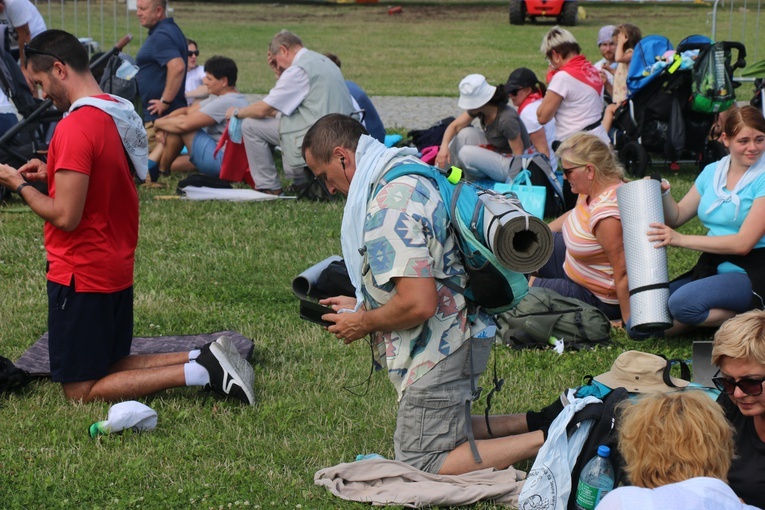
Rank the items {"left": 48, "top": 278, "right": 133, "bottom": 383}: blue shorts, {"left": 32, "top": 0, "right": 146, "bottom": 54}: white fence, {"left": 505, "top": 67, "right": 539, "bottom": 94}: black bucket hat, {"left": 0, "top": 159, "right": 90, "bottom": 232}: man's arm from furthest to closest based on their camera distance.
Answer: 1. {"left": 32, "top": 0, "right": 146, "bottom": 54}: white fence
2. {"left": 505, "top": 67, "right": 539, "bottom": 94}: black bucket hat
3. {"left": 48, "top": 278, "right": 133, "bottom": 383}: blue shorts
4. {"left": 0, "top": 159, "right": 90, "bottom": 232}: man's arm

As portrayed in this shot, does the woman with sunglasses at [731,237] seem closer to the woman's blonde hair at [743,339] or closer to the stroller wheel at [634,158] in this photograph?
the woman's blonde hair at [743,339]

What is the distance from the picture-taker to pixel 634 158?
10.5m

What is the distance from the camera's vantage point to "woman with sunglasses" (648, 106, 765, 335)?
5582mm

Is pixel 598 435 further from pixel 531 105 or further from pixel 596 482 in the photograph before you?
pixel 531 105

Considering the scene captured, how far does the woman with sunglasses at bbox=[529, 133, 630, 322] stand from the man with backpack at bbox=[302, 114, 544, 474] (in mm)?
1962

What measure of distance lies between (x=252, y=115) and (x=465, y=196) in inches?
241

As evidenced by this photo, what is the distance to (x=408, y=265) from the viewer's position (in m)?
3.90

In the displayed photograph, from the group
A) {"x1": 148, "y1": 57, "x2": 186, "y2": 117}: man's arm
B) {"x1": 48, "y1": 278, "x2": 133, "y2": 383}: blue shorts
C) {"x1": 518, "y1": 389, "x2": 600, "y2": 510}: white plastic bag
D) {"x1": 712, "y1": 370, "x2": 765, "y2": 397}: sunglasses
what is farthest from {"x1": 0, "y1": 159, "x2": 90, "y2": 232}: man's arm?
{"x1": 148, "y1": 57, "x2": 186, "y2": 117}: man's arm

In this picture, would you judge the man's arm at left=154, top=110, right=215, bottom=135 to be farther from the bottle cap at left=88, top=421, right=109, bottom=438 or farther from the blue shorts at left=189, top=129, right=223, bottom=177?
the bottle cap at left=88, top=421, right=109, bottom=438

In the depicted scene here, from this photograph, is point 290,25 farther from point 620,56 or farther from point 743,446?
point 743,446

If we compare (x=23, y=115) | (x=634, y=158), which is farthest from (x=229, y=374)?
(x=634, y=158)

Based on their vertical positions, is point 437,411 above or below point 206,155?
above

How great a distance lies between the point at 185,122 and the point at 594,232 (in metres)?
5.50

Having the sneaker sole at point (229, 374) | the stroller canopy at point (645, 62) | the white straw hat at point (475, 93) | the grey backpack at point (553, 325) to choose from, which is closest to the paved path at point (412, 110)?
the stroller canopy at point (645, 62)
